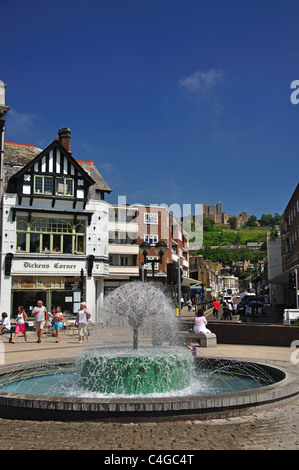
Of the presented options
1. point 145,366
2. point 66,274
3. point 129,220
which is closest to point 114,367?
point 145,366

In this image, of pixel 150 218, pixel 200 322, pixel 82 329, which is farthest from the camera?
pixel 150 218

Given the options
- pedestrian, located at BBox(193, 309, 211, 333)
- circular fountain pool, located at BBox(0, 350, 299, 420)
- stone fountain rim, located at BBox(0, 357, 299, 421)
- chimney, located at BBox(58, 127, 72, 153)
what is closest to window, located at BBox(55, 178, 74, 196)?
chimney, located at BBox(58, 127, 72, 153)

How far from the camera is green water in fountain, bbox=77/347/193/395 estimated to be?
29.1 ft

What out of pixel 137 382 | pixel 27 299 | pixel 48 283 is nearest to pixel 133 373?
pixel 137 382

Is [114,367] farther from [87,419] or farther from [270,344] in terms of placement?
[270,344]

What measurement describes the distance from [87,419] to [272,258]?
81179mm

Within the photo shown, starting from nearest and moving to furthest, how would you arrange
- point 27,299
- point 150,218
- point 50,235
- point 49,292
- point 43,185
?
point 27,299 < point 49,292 < point 43,185 < point 50,235 < point 150,218

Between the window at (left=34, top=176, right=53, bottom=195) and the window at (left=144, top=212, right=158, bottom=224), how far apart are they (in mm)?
17338

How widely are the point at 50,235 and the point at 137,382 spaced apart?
1117 inches

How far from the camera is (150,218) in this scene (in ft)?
171

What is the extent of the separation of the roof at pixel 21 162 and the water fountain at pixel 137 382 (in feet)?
87.7

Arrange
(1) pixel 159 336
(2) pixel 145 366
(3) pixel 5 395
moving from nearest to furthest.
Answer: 1. (3) pixel 5 395
2. (2) pixel 145 366
3. (1) pixel 159 336

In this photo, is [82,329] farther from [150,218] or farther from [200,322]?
[150,218]

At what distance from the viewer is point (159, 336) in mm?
14836
